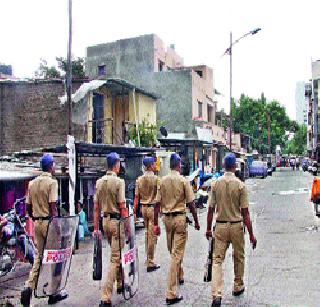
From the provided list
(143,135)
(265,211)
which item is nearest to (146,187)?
(265,211)

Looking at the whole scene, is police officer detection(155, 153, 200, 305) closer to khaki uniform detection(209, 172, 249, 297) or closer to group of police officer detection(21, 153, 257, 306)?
group of police officer detection(21, 153, 257, 306)

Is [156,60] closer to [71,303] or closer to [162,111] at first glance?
[162,111]

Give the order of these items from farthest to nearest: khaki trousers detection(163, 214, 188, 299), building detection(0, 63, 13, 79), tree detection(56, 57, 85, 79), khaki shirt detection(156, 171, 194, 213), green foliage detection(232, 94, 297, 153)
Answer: green foliage detection(232, 94, 297, 153) → tree detection(56, 57, 85, 79) → building detection(0, 63, 13, 79) → khaki shirt detection(156, 171, 194, 213) → khaki trousers detection(163, 214, 188, 299)

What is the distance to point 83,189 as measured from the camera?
14.3m

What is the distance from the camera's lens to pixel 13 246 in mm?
8125

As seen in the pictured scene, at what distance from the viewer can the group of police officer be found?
6.20 meters

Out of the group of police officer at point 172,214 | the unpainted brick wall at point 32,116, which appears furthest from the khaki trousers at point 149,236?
the unpainted brick wall at point 32,116

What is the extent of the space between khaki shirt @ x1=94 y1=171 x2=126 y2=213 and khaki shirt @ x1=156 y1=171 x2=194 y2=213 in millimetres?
631

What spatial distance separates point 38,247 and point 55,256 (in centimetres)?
26

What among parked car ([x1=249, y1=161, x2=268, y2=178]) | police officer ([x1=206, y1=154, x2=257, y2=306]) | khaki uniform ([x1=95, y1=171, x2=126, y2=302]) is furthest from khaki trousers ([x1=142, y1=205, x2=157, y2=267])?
parked car ([x1=249, y1=161, x2=268, y2=178])

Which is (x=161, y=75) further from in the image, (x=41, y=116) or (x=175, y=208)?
(x=175, y=208)

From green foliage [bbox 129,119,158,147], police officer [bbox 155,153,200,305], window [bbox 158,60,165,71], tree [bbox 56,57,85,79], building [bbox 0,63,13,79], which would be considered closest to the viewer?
police officer [bbox 155,153,200,305]

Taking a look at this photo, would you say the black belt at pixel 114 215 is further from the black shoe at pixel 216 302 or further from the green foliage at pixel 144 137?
the green foliage at pixel 144 137

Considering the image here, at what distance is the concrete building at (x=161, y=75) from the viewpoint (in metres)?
33.5
